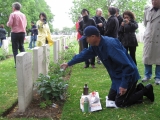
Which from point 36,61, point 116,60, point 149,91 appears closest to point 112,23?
point 36,61

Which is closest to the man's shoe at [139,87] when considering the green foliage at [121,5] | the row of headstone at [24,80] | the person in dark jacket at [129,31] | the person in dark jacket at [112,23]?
the row of headstone at [24,80]

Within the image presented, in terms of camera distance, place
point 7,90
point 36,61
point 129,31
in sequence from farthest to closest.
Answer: point 129,31
point 7,90
point 36,61

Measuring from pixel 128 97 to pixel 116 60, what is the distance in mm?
843

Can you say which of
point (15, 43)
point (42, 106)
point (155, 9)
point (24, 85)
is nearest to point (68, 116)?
point (42, 106)

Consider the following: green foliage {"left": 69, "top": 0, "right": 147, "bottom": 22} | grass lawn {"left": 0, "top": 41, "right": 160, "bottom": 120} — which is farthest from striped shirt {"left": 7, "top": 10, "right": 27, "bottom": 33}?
green foliage {"left": 69, "top": 0, "right": 147, "bottom": 22}

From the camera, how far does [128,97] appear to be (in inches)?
171

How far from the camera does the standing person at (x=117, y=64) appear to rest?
12.6ft

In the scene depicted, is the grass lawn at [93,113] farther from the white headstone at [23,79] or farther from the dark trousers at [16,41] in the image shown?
the dark trousers at [16,41]

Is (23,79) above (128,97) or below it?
above

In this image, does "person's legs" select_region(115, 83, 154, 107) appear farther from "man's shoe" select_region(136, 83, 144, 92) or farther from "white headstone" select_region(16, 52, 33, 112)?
"white headstone" select_region(16, 52, 33, 112)

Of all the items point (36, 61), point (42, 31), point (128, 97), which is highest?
point (42, 31)

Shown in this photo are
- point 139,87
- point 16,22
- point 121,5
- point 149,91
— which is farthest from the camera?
point 121,5

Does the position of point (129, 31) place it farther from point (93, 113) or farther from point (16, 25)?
point (16, 25)

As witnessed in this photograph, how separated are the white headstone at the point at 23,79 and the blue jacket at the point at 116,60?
0.84 meters
